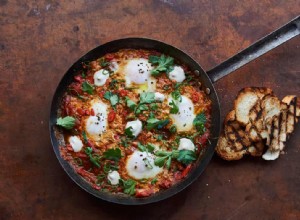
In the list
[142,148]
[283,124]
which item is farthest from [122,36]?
[283,124]

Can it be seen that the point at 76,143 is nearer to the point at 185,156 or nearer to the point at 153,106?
the point at 153,106

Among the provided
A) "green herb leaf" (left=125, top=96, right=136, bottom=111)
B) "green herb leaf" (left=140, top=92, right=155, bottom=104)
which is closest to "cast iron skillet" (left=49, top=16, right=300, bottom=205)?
"green herb leaf" (left=140, top=92, right=155, bottom=104)

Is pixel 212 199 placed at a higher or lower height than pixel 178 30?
lower

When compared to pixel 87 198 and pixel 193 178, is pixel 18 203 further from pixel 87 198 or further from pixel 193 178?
pixel 193 178

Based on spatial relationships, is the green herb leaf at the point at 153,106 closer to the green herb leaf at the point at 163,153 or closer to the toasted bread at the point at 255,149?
the green herb leaf at the point at 163,153

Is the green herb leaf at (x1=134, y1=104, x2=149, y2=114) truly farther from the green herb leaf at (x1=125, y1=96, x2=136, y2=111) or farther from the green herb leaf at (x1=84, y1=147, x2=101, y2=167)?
the green herb leaf at (x1=84, y1=147, x2=101, y2=167)

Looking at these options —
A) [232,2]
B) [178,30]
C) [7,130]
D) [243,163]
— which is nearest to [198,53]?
[178,30]

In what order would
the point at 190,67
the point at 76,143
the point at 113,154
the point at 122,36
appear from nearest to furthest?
the point at 113,154 < the point at 76,143 < the point at 190,67 < the point at 122,36
